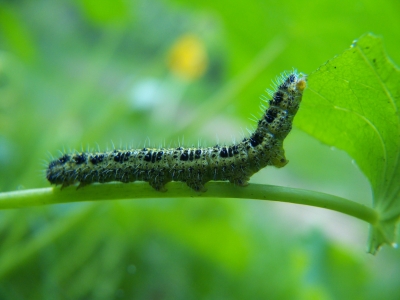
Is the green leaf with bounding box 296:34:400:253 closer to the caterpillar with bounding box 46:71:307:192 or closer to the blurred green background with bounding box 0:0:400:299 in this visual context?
the caterpillar with bounding box 46:71:307:192

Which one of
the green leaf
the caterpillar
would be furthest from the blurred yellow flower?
the green leaf

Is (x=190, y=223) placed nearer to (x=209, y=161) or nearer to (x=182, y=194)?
(x=209, y=161)

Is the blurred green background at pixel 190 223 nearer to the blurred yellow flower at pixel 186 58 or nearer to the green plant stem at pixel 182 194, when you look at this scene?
the blurred yellow flower at pixel 186 58

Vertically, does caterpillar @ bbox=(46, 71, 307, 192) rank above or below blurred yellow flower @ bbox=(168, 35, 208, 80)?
below

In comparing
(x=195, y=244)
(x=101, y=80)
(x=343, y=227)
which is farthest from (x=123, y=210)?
(x=101, y=80)

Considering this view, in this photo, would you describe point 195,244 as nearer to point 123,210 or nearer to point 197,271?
point 197,271

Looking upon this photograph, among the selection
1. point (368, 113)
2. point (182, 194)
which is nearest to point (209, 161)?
point (182, 194)

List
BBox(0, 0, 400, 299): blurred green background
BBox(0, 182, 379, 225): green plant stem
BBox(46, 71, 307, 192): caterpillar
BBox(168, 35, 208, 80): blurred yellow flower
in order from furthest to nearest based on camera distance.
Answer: BBox(168, 35, 208, 80): blurred yellow flower
BBox(0, 0, 400, 299): blurred green background
BBox(46, 71, 307, 192): caterpillar
BBox(0, 182, 379, 225): green plant stem
